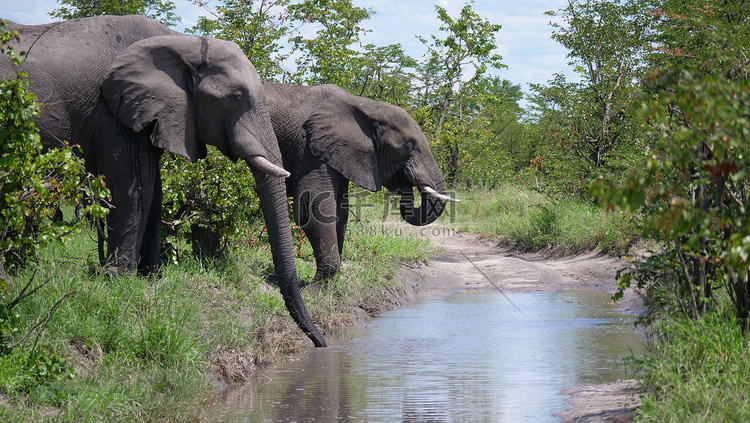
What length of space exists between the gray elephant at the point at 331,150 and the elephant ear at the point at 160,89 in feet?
6.53

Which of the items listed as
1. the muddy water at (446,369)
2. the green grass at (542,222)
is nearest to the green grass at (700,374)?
the muddy water at (446,369)

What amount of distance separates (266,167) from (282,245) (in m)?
0.77

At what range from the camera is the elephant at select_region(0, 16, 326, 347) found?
755cm

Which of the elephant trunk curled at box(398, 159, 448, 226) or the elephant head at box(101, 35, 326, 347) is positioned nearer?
the elephant head at box(101, 35, 326, 347)

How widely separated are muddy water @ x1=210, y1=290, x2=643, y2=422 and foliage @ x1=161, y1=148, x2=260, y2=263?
1.98 meters

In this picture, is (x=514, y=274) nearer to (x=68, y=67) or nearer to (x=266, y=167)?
(x=266, y=167)

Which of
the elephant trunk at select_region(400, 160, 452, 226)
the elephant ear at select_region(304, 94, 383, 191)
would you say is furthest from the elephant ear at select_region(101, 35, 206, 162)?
the elephant trunk at select_region(400, 160, 452, 226)

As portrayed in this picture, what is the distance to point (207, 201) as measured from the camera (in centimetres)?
969

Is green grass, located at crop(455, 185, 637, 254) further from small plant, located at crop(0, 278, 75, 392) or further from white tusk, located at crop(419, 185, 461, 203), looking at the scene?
small plant, located at crop(0, 278, 75, 392)

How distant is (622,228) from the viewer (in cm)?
1453

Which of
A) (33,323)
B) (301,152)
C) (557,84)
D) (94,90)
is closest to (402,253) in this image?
(301,152)

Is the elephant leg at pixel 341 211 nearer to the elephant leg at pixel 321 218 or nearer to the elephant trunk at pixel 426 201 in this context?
the elephant leg at pixel 321 218

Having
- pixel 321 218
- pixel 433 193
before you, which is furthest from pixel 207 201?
pixel 433 193

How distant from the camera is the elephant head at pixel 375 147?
33.6ft
